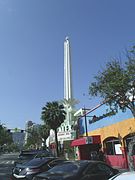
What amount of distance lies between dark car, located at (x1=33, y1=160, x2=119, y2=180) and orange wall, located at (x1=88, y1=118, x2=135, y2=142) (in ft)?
51.7

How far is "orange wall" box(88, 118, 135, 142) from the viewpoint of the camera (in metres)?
26.9

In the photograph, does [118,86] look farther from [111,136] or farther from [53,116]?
[53,116]

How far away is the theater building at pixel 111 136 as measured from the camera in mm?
27938

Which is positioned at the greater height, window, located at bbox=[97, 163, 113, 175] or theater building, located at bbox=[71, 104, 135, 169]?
theater building, located at bbox=[71, 104, 135, 169]

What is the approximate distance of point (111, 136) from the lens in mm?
31844

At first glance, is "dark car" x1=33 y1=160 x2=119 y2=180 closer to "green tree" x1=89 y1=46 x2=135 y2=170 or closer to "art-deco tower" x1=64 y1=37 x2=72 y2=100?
"green tree" x1=89 y1=46 x2=135 y2=170

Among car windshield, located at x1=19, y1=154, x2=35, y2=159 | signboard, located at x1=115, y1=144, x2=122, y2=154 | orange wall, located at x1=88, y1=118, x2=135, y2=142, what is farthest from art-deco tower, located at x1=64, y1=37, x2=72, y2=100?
car windshield, located at x1=19, y1=154, x2=35, y2=159

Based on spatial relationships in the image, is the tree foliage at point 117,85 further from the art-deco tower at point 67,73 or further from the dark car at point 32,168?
the art-deco tower at point 67,73

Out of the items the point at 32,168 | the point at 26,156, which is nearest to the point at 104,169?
the point at 32,168

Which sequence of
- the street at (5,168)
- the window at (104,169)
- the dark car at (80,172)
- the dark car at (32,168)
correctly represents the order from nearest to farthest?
1. the dark car at (80,172)
2. the window at (104,169)
3. the dark car at (32,168)
4. the street at (5,168)

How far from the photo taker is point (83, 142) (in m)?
36.3

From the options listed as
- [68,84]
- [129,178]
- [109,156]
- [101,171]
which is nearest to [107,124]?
[109,156]

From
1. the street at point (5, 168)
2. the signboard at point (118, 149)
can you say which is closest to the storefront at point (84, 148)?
the signboard at point (118, 149)

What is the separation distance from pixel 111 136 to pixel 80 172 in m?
22.4
